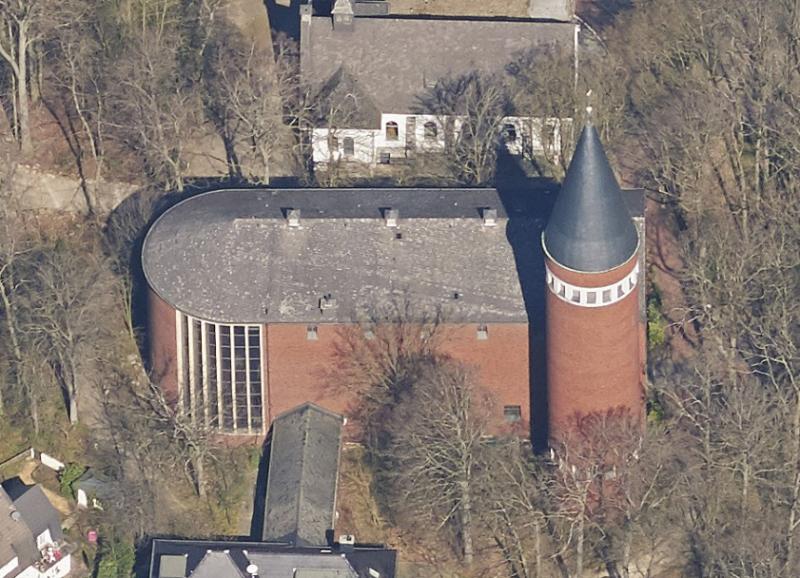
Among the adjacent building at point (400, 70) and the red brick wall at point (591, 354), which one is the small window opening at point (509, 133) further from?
the red brick wall at point (591, 354)

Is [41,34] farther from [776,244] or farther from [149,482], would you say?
[776,244]

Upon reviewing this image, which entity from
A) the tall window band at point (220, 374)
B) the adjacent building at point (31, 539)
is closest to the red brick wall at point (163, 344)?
the tall window band at point (220, 374)

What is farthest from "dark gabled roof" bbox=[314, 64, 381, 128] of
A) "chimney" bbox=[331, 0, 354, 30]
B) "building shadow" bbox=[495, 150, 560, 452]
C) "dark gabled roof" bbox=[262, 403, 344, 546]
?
"dark gabled roof" bbox=[262, 403, 344, 546]

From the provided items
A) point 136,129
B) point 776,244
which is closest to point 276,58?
point 136,129

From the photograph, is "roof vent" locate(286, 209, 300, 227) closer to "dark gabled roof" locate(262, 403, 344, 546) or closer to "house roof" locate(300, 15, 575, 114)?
"dark gabled roof" locate(262, 403, 344, 546)

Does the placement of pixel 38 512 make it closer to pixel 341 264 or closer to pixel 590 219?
pixel 341 264

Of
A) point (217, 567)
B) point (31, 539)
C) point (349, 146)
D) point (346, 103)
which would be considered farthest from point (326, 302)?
point (346, 103)
